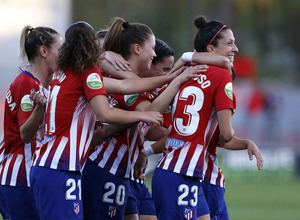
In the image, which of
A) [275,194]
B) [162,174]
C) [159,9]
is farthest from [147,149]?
[159,9]

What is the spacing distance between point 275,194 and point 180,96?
11.0 meters

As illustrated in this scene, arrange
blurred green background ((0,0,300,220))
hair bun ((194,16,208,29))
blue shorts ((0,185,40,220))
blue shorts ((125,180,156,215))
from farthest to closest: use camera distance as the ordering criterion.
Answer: blurred green background ((0,0,300,220))
blue shorts ((125,180,156,215))
blue shorts ((0,185,40,220))
hair bun ((194,16,208,29))

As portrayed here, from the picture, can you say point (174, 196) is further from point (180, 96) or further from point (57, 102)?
point (57, 102)

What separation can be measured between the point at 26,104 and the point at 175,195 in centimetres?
160

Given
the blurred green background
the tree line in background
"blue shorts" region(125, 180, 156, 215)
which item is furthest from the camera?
the tree line in background

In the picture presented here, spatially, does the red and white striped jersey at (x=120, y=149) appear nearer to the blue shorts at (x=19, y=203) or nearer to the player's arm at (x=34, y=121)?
the player's arm at (x=34, y=121)

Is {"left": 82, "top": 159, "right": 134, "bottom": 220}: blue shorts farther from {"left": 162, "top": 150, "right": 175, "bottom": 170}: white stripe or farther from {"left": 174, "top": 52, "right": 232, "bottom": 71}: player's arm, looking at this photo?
{"left": 174, "top": 52, "right": 232, "bottom": 71}: player's arm

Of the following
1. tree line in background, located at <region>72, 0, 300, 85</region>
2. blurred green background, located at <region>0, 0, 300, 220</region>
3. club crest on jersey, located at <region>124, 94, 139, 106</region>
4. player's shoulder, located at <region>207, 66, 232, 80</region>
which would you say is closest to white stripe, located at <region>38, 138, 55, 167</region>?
club crest on jersey, located at <region>124, 94, 139, 106</region>

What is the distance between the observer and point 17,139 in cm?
619

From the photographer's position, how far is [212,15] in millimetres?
36688

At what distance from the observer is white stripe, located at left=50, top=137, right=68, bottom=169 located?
204 inches

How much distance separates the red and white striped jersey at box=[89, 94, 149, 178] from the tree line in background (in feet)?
99.5

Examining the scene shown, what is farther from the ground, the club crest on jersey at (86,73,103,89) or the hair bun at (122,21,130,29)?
the hair bun at (122,21,130,29)

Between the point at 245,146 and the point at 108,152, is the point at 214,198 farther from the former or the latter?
the point at 108,152
